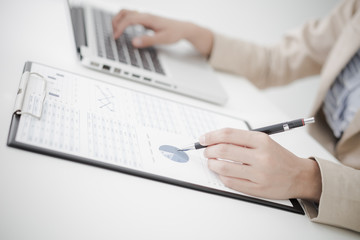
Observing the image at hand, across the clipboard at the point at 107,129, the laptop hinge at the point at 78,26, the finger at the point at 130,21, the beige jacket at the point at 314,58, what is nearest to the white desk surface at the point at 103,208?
the clipboard at the point at 107,129

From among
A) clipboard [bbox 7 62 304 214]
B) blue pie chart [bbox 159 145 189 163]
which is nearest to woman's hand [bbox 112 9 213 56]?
clipboard [bbox 7 62 304 214]

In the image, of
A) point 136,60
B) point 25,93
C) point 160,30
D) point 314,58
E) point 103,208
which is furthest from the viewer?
point 314,58

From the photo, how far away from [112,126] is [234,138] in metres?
0.19

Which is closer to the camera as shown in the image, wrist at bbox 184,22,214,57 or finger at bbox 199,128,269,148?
finger at bbox 199,128,269,148

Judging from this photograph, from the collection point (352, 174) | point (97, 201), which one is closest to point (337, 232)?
point (352, 174)

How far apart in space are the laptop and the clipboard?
2.7 inches

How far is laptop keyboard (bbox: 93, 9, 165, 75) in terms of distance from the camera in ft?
2.39

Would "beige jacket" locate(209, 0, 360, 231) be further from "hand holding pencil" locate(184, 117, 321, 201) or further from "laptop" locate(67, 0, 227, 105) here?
"hand holding pencil" locate(184, 117, 321, 201)

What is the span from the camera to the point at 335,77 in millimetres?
988

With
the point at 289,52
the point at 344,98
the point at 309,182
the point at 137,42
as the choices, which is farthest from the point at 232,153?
the point at 289,52

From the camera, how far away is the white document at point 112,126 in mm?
454

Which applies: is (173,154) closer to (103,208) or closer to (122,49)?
(103,208)

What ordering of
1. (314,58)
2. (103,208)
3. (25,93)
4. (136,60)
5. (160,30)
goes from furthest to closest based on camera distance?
(314,58) < (160,30) < (136,60) < (25,93) < (103,208)

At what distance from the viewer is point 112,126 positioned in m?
0.52
